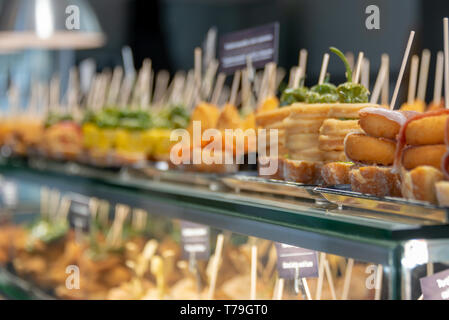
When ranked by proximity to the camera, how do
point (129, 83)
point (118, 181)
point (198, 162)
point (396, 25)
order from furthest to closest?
point (396, 25), point (129, 83), point (118, 181), point (198, 162)

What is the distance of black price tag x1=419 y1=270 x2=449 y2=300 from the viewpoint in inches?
48.1

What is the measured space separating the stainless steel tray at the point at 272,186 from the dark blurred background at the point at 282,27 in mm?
3015

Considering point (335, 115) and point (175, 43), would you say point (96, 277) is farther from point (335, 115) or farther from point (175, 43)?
point (175, 43)

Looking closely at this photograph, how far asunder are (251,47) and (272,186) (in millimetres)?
750

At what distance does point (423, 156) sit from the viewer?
50.6 inches

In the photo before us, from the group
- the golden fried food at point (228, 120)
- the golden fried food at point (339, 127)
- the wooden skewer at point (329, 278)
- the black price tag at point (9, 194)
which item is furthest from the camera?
the black price tag at point (9, 194)

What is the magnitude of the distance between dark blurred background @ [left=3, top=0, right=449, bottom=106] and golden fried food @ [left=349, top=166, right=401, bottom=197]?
348cm

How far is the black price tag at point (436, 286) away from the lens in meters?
1.22

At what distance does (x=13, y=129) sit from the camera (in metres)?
4.53

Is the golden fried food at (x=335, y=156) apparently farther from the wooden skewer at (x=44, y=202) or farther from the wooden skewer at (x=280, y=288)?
the wooden skewer at (x=44, y=202)

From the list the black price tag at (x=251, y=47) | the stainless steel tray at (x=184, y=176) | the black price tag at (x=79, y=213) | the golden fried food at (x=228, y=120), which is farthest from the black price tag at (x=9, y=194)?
the black price tag at (x=251, y=47)

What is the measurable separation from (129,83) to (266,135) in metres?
3.15

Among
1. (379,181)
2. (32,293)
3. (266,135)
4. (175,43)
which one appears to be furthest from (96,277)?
(175,43)

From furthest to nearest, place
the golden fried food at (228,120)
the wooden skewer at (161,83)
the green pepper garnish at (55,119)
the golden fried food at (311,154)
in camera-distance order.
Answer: the wooden skewer at (161,83), the green pepper garnish at (55,119), the golden fried food at (228,120), the golden fried food at (311,154)
